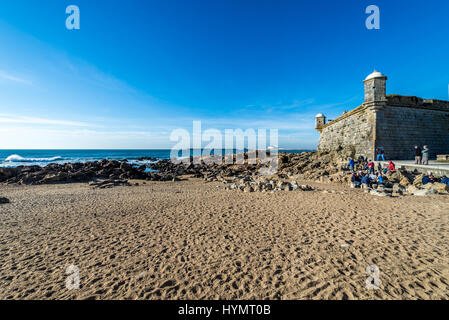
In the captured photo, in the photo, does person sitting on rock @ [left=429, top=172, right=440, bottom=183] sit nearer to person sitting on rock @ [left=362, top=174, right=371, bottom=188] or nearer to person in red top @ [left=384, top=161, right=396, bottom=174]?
person in red top @ [left=384, top=161, right=396, bottom=174]

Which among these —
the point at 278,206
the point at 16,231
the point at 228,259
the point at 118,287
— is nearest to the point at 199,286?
the point at 228,259

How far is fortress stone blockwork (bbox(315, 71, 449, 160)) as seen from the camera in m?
14.3

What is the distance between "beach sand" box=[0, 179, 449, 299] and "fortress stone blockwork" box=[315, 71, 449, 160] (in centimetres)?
872

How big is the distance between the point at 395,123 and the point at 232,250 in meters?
18.7

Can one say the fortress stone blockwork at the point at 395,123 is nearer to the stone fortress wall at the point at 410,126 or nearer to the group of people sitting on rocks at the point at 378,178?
the stone fortress wall at the point at 410,126

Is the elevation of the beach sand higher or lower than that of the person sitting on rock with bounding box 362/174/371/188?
lower

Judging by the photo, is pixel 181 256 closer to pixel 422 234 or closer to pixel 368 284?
pixel 368 284

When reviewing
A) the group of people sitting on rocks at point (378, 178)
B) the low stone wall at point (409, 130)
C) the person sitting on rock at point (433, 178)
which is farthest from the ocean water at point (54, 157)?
the person sitting on rock at point (433, 178)

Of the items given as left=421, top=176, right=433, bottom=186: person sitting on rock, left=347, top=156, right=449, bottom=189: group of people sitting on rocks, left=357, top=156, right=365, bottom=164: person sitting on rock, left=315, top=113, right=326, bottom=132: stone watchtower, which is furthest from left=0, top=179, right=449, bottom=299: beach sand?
left=315, top=113, right=326, bottom=132: stone watchtower

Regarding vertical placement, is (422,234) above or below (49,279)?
above

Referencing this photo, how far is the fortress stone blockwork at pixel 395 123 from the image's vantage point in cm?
1434

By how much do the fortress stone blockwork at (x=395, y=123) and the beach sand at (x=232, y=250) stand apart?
872 cm
